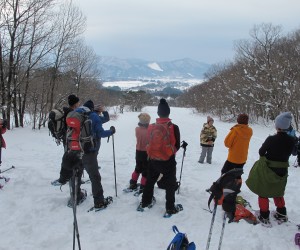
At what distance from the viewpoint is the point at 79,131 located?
5539 mm

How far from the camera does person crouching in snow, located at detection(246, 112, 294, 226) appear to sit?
5.38 meters

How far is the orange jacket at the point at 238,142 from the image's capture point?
670cm

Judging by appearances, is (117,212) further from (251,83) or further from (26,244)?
(251,83)

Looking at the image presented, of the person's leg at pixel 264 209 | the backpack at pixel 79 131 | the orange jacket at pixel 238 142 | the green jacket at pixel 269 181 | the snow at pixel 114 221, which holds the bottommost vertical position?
the snow at pixel 114 221

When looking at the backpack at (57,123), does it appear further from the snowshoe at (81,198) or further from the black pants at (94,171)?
the snowshoe at (81,198)

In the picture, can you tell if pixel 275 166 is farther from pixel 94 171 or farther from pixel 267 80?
pixel 267 80

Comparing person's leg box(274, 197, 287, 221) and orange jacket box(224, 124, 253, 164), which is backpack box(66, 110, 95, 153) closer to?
orange jacket box(224, 124, 253, 164)

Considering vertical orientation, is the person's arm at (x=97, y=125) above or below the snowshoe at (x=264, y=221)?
above

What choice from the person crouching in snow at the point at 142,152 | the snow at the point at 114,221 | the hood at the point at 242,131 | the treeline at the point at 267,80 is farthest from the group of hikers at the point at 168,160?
the treeline at the point at 267,80

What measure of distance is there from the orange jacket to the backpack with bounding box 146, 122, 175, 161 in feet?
5.76

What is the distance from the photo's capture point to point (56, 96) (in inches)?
930

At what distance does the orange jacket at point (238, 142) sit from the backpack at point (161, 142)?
5.76 ft

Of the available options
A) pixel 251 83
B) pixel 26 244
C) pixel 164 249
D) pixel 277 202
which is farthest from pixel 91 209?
pixel 251 83

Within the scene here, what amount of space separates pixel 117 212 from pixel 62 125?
6.72 feet
